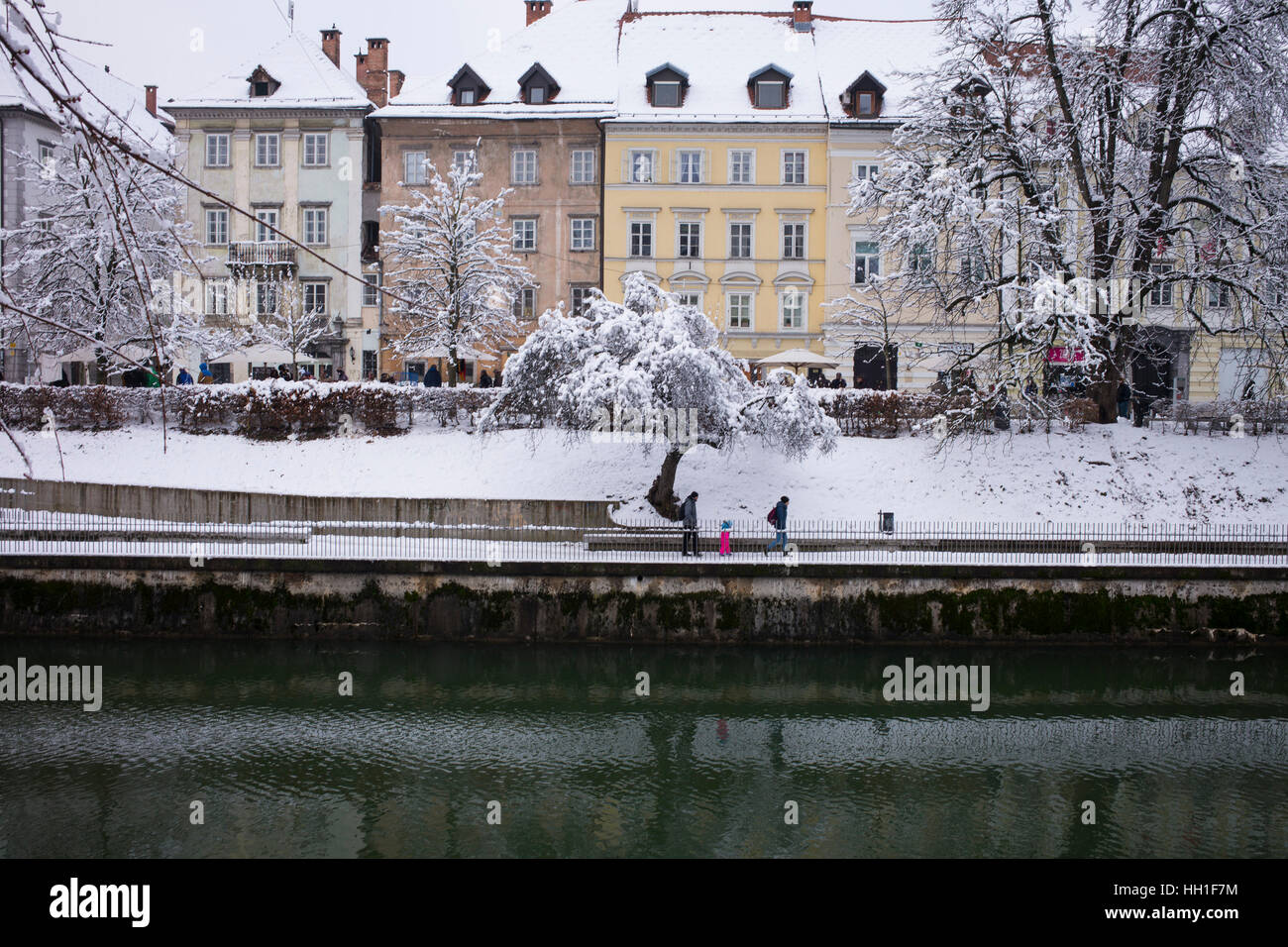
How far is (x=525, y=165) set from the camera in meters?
44.3

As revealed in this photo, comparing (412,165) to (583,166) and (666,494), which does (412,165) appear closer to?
(583,166)

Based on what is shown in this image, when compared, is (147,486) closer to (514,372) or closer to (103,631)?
(103,631)

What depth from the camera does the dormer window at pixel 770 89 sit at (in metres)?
43.3

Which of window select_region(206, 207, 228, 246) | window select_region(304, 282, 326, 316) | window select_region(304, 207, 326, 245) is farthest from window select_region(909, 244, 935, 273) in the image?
window select_region(206, 207, 228, 246)

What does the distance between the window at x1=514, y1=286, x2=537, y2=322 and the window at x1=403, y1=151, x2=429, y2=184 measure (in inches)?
244

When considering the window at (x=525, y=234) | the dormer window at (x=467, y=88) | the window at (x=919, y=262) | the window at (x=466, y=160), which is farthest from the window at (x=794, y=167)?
the window at (x=919, y=262)

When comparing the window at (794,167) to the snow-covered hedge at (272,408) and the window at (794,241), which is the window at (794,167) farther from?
the snow-covered hedge at (272,408)

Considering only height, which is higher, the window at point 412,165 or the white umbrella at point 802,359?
the window at point 412,165

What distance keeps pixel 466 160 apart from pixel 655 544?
864 inches

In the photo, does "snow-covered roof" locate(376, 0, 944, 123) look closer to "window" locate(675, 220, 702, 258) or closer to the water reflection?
"window" locate(675, 220, 702, 258)

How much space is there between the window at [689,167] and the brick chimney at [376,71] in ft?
47.7

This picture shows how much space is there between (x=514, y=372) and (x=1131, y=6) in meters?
19.2
